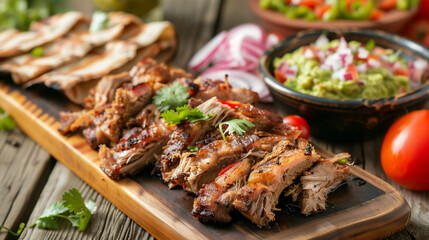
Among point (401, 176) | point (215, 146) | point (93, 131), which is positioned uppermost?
point (215, 146)

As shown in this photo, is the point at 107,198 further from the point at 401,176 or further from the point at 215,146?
the point at 401,176

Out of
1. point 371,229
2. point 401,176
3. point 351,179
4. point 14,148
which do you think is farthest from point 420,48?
point 14,148

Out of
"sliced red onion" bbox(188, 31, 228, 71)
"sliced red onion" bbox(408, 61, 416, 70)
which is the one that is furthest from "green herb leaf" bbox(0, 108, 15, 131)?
"sliced red onion" bbox(408, 61, 416, 70)

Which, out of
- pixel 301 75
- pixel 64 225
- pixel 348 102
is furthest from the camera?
pixel 301 75

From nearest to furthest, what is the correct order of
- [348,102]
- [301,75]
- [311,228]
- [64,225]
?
[311,228]
[64,225]
[348,102]
[301,75]

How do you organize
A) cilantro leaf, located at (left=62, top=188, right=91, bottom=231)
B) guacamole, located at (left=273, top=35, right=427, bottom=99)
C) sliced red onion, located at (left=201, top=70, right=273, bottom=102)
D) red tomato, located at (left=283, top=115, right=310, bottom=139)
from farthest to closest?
sliced red onion, located at (left=201, top=70, right=273, bottom=102) → guacamole, located at (left=273, top=35, right=427, bottom=99) → red tomato, located at (left=283, top=115, right=310, bottom=139) → cilantro leaf, located at (left=62, top=188, right=91, bottom=231)

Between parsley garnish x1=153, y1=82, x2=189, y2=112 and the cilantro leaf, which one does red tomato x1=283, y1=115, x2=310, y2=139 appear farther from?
the cilantro leaf

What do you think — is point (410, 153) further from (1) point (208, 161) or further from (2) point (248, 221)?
(1) point (208, 161)
